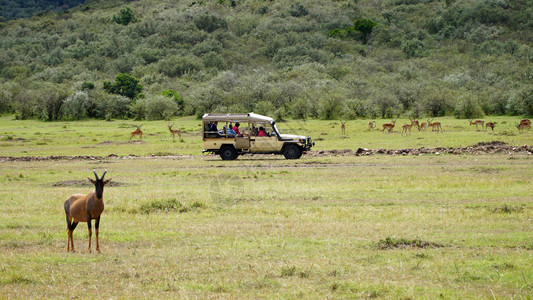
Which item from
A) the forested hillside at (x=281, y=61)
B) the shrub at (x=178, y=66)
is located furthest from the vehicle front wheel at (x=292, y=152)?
the shrub at (x=178, y=66)

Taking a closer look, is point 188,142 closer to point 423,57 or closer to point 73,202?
point 73,202

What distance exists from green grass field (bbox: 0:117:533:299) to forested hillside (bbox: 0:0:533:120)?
131 ft

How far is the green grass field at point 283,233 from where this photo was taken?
28.8 ft

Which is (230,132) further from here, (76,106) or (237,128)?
(76,106)

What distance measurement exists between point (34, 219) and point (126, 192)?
459 centimetres

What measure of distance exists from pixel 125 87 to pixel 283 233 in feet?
247

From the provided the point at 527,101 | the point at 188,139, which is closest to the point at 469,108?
the point at 527,101

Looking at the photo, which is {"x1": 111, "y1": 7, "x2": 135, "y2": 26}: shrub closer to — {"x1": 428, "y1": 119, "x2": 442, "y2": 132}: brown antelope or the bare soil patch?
{"x1": 428, "y1": 119, "x2": 442, "y2": 132}: brown antelope

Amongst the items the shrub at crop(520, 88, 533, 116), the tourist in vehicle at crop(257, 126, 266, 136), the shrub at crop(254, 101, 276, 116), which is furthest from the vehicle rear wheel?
the shrub at crop(520, 88, 533, 116)

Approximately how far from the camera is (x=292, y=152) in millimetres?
29562

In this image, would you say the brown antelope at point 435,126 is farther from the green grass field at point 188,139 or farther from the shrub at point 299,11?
the shrub at point 299,11

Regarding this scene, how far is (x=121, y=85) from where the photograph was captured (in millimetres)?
84625

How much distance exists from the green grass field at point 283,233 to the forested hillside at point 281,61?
40.0 meters

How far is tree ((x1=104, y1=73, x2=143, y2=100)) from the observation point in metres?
83.4
